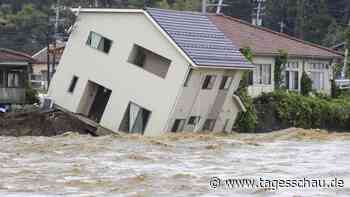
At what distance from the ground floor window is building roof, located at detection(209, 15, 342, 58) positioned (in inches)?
389

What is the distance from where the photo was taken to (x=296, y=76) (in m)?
55.5

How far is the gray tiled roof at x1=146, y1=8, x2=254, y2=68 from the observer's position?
138ft

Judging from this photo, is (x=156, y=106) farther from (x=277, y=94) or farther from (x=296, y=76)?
(x=296, y=76)

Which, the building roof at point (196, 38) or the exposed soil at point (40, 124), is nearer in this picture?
the building roof at point (196, 38)

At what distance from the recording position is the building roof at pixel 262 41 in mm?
52156

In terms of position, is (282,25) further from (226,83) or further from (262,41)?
(226,83)

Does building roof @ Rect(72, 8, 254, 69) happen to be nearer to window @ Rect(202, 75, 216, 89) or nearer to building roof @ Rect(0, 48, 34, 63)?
window @ Rect(202, 75, 216, 89)

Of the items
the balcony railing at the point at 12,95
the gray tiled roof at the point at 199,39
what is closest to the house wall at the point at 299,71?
the gray tiled roof at the point at 199,39

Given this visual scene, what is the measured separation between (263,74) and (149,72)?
464 inches

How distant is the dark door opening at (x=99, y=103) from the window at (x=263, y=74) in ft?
34.1

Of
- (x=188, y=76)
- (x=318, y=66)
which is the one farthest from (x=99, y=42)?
(x=318, y=66)

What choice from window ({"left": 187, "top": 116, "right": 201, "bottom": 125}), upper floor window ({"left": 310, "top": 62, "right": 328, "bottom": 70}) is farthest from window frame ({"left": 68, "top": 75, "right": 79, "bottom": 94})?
upper floor window ({"left": 310, "top": 62, "right": 328, "bottom": 70})

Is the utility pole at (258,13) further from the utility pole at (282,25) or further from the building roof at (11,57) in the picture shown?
the building roof at (11,57)

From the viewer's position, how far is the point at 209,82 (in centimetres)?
4422
